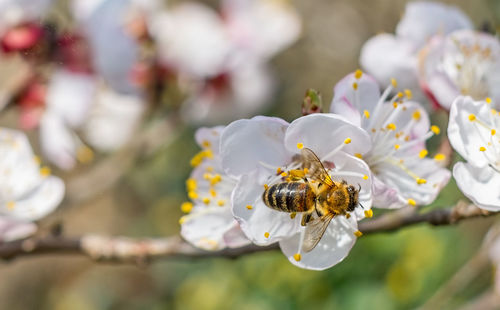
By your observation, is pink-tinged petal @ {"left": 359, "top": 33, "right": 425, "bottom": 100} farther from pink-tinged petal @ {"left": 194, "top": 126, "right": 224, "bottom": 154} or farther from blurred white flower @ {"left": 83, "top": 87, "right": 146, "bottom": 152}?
blurred white flower @ {"left": 83, "top": 87, "right": 146, "bottom": 152}

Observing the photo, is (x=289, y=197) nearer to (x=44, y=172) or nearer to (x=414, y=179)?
(x=414, y=179)

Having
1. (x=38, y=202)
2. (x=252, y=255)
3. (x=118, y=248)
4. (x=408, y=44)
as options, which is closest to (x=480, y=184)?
(x=408, y=44)

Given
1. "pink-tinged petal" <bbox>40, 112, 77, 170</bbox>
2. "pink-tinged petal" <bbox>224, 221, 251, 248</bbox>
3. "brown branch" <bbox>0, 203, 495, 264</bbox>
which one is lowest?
"pink-tinged petal" <bbox>40, 112, 77, 170</bbox>

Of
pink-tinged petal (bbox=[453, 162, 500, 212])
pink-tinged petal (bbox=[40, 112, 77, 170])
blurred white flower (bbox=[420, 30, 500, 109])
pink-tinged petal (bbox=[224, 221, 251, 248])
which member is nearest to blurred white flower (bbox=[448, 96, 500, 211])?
A: pink-tinged petal (bbox=[453, 162, 500, 212])

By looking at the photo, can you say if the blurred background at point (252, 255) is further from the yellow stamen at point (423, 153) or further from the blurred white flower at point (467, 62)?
the yellow stamen at point (423, 153)

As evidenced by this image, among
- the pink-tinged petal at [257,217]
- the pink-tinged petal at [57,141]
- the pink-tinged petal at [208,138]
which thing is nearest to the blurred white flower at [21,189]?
the pink-tinged petal at [57,141]

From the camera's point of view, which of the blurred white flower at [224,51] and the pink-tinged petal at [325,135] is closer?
the pink-tinged petal at [325,135]
